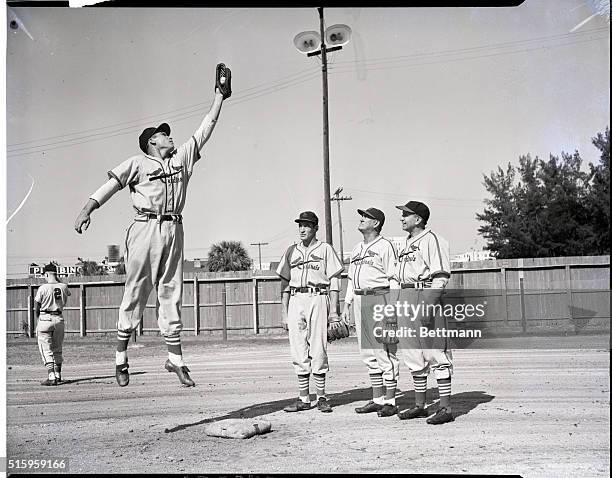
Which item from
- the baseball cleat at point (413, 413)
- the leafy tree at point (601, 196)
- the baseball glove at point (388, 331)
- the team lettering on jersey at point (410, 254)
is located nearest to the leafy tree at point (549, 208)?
the leafy tree at point (601, 196)

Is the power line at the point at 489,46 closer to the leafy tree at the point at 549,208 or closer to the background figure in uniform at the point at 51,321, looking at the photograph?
the leafy tree at the point at 549,208

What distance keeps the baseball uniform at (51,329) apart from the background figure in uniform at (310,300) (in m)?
1.59

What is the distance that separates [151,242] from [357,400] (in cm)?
189

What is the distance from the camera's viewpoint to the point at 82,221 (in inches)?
185

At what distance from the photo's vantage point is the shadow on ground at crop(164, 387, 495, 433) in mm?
4648

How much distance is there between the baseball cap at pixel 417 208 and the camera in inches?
190

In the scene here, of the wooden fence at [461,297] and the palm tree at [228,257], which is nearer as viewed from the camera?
the wooden fence at [461,297]

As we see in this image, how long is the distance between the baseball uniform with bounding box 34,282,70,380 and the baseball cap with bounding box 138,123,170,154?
1173 millimetres

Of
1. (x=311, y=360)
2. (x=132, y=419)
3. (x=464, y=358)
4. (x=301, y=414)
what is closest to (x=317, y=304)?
(x=311, y=360)

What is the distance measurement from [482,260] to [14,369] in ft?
11.3

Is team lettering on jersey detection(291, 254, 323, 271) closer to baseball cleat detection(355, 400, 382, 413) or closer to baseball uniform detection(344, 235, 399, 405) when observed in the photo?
baseball uniform detection(344, 235, 399, 405)

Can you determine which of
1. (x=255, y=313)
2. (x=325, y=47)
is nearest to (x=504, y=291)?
(x=255, y=313)

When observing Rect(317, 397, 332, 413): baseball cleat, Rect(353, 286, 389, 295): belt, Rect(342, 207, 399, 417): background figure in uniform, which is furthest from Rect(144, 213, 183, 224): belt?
Rect(317, 397, 332, 413): baseball cleat

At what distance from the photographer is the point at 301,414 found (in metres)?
4.81
